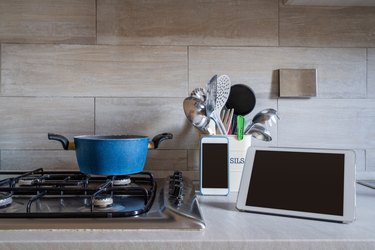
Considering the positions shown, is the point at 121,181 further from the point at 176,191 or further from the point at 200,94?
the point at 200,94

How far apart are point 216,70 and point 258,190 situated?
489mm

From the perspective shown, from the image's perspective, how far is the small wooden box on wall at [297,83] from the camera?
1.02m

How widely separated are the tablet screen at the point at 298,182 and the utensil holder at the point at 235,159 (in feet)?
0.46

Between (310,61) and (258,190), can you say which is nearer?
(258,190)

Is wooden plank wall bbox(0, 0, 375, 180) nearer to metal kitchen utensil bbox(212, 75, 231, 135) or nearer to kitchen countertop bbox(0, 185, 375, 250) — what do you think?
metal kitchen utensil bbox(212, 75, 231, 135)

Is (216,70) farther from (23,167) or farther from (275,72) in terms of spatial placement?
(23,167)

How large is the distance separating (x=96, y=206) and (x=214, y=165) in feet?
0.97

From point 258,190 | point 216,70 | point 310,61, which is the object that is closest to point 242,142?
→ point 258,190

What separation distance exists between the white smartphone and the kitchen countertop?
0.22 m

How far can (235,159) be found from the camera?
32.0 inches

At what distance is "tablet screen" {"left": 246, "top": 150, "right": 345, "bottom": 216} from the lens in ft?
1.93

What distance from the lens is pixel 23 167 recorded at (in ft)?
3.27

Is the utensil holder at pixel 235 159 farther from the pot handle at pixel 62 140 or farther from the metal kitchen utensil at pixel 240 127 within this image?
the pot handle at pixel 62 140

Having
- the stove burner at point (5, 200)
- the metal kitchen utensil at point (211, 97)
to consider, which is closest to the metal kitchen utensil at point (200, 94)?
the metal kitchen utensil at point (211, 97)
